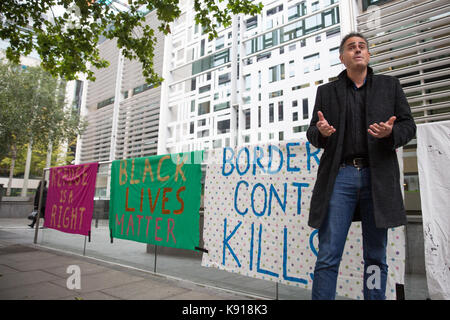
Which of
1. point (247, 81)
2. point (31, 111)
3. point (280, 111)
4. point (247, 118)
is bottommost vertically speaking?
point (280, 111)

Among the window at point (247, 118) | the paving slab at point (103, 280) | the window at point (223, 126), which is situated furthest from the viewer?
the window at point (223, 126)

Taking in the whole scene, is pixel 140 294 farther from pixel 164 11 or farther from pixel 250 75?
pixel 250 75

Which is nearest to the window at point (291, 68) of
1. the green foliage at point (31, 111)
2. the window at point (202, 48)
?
the window at point (202, 48)

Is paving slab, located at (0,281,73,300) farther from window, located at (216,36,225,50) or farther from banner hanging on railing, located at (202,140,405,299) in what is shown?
window, located at (216,36,225,50)

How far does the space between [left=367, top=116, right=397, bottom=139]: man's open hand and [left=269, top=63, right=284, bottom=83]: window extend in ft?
41.3

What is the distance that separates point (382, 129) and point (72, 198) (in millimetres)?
5134

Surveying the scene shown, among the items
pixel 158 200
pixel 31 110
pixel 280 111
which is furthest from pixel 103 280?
pixel 31 110

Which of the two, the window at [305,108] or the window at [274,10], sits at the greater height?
the window at [274,10]

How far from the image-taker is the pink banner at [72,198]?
4.85 metres

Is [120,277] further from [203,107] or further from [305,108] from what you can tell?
[203,107]

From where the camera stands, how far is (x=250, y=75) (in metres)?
15.3

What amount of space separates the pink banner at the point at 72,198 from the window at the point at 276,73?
1066 cm

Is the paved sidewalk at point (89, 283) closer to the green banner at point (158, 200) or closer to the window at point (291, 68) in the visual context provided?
the green banner at point (158, 200)

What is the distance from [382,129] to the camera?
61.6 inches
